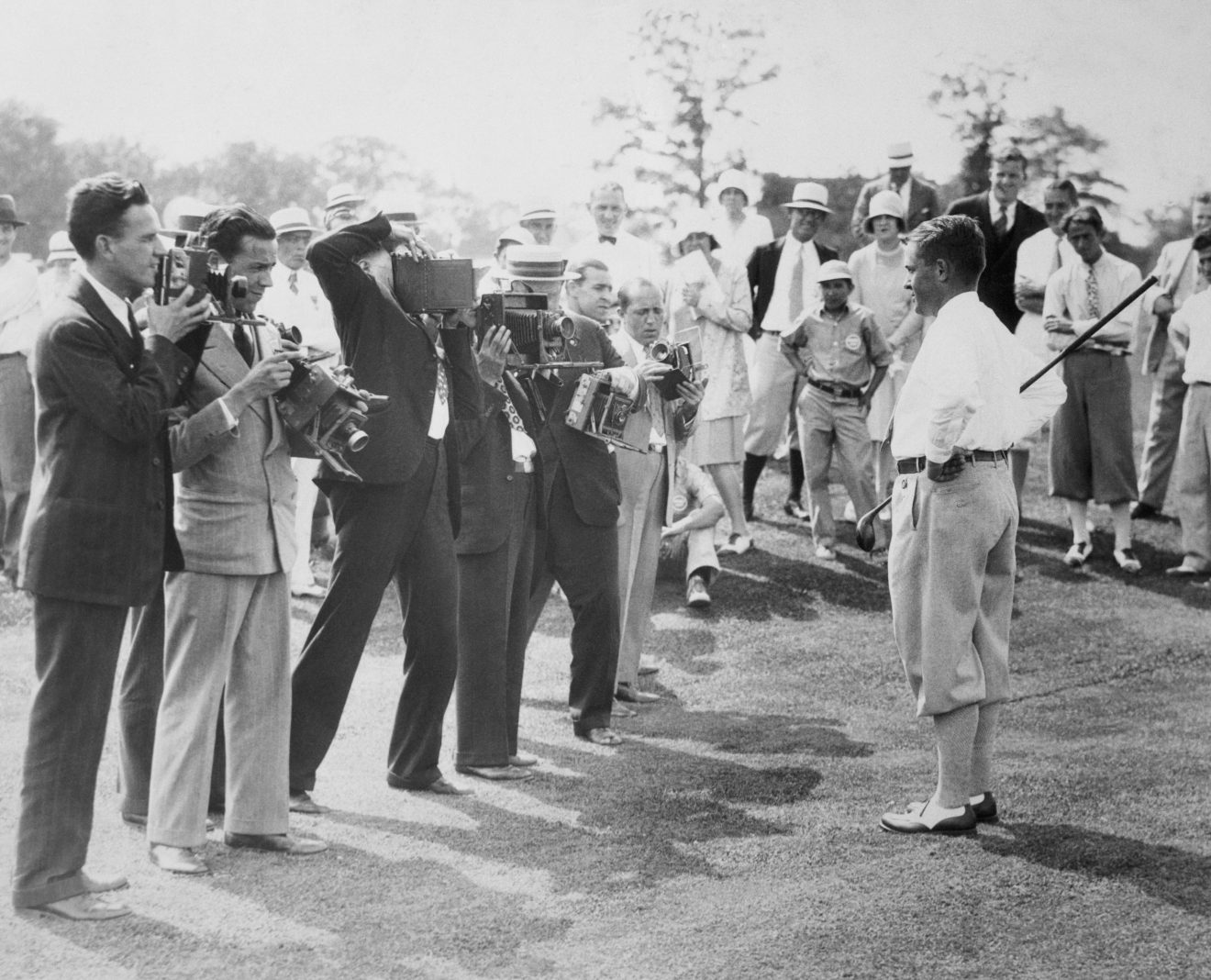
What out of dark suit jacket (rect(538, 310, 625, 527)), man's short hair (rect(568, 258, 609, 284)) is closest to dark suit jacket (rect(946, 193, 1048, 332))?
man's short hair (rect(568, 258, 609, 284))

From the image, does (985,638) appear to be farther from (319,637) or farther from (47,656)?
(47,656)

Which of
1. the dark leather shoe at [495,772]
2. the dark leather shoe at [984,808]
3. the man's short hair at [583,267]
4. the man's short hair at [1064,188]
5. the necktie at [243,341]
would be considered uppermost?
the man's short hair at [1064,188]

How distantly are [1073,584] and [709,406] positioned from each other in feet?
8.84

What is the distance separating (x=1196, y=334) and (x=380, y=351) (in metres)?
6.85

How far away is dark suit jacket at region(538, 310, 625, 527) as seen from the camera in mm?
6883

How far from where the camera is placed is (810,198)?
1142 cm

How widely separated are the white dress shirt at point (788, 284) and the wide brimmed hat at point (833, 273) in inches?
33.8

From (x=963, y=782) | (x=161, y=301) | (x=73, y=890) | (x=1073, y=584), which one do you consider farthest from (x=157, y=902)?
(x=1073, y=584)

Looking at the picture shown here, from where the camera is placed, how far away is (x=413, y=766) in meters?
6.14

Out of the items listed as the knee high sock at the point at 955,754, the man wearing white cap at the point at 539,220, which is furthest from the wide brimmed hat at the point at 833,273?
the knee high sock at the point at 955,754

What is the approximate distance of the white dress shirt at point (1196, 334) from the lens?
10438 mm

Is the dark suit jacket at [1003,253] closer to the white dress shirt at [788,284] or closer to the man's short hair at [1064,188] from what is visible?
the man's short hair at [1064,188]

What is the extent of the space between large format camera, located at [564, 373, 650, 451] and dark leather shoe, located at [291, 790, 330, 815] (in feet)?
6.55

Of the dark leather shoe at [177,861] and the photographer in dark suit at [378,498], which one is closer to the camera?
the dark leather shoe at [177,861]
